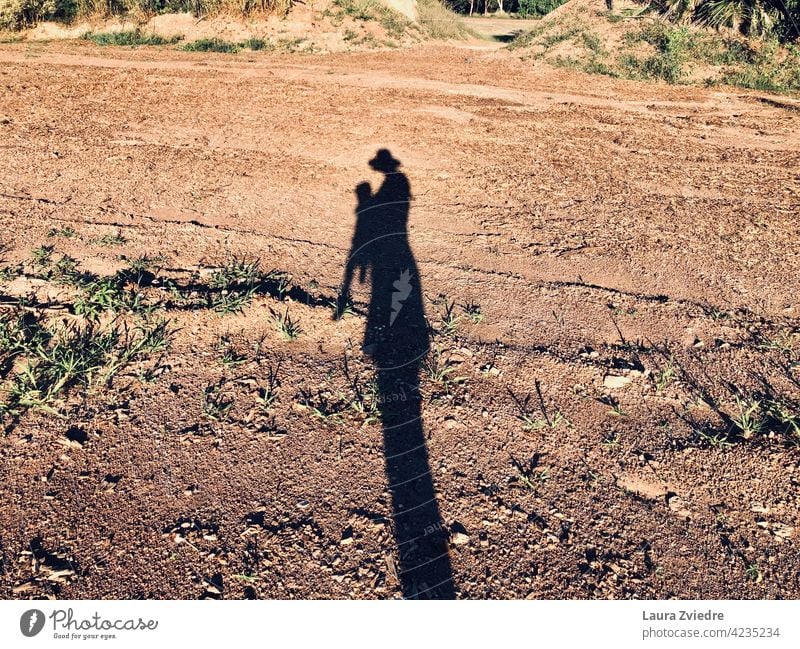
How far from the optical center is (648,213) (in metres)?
6.30

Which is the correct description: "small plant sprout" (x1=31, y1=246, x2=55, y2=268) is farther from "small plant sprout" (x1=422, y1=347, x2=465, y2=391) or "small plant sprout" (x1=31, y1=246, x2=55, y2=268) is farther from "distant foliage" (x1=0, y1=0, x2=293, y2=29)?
"distant foliage" (x1=0, y1=0, x2=293, y2=29)

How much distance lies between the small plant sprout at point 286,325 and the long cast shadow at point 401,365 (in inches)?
16.3

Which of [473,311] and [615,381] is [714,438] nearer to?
[615,381]

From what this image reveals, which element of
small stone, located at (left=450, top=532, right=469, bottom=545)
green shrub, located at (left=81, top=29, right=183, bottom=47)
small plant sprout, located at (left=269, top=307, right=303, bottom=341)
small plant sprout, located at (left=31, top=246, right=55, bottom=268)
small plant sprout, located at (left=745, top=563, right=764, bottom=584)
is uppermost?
green shrub, located at (left=81, top=29, right=183, bottom=47)

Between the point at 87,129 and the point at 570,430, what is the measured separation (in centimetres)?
871

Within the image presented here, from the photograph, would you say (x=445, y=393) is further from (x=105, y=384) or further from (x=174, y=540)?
(x=105, y=384)

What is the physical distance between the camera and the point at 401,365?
3.85 m

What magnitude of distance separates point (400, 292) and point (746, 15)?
14.0 metres

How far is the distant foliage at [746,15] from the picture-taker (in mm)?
12391

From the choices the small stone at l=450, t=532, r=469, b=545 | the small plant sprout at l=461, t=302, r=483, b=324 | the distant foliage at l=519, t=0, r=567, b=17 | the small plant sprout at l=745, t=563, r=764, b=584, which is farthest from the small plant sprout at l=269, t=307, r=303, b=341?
the distant foliage at l=519, t=0, r=567, b=17
